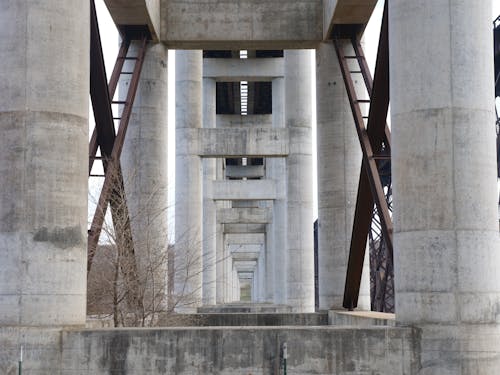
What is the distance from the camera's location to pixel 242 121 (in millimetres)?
64250

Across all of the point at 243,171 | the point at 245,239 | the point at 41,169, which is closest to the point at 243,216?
the point at 243,171

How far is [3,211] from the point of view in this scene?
13773mm

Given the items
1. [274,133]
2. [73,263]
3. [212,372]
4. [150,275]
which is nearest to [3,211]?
[73,263]

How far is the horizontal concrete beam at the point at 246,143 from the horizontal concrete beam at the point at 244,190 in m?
8.98

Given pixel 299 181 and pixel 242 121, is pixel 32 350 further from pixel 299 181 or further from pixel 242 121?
pixel 242 121

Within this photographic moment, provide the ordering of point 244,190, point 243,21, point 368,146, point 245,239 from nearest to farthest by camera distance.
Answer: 1. point 368,146
2. point 243,21
3. point 244,190
4. point 245,239

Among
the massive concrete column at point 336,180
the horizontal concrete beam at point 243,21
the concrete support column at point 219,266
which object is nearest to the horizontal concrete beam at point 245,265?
the concrete support column at point 219,266

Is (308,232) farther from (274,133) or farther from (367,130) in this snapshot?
(367,130)

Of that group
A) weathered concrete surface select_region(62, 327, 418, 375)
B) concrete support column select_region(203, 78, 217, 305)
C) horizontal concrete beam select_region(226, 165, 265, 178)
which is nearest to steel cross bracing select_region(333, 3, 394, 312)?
weathered concrete surface select_region(62, 327, 418, 375)

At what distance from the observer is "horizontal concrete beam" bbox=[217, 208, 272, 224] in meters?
61.7

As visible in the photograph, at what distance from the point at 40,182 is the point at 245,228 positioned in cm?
5710

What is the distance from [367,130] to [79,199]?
8.48 metres

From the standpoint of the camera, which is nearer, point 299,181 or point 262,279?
point 299,181

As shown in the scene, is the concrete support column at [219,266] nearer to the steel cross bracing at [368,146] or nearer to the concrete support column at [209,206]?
the concrete support column at [209,206]
